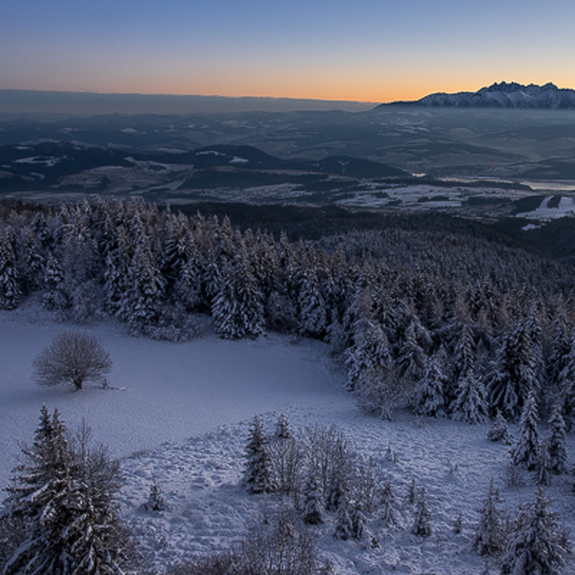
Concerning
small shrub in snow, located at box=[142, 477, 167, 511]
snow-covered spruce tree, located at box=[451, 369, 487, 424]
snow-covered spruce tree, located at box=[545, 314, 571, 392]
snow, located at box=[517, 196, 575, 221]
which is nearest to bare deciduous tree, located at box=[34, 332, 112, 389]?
small shrub in snow, located at box=[142, 477, 167, 511]

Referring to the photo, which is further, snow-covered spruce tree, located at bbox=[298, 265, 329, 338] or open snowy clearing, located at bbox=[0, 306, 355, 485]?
snow-covered spruce tree, located at bbox=[298, 265, 329, 338]

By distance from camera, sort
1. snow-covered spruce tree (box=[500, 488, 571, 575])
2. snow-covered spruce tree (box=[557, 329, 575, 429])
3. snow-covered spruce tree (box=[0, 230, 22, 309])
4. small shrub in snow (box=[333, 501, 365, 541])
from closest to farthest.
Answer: snow-covered spruce tree (box=[500, 488, 571, 575]) → small shrub in snow (box=[333, 501, 365, 541]) → snow-covered spruce tree (box=[557, 329, 575, 429]) → snow-covered spruce tree (box=[0, 230, 22, 309])

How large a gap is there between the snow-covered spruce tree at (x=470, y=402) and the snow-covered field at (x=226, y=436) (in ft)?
3.47

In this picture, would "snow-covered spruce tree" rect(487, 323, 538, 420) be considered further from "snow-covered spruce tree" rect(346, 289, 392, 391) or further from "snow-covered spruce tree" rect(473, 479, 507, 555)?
"snow-covered spruce tree" rect(473, 479, 507, 555)

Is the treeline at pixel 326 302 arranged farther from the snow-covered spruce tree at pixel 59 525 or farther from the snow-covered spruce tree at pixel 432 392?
the snow-covered spruce tree at pixel 59 525

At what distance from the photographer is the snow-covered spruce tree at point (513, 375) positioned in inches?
1511

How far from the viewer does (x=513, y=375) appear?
1537 inches

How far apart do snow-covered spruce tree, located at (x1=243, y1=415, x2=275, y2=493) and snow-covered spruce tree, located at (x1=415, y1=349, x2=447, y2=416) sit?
66.1 feet

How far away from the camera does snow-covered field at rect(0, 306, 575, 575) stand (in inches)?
742

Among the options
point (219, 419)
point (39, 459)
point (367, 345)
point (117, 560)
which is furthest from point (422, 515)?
point (367, 345)

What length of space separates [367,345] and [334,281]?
1610 cm

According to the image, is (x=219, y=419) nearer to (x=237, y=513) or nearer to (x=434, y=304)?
(x=237, y=513)

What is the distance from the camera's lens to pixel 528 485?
968 inches

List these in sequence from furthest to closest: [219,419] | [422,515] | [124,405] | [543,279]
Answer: [543,279]
[124,405]
[219,419]
[422,515]
